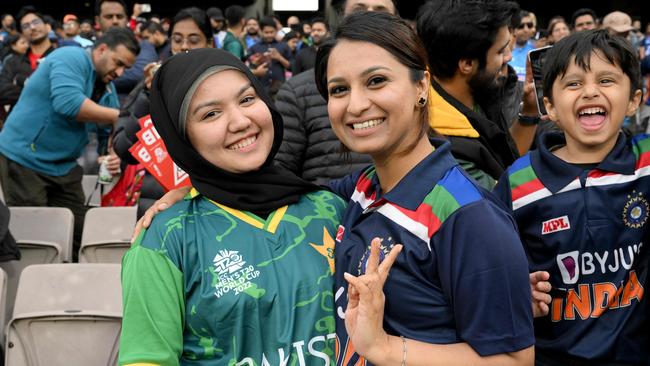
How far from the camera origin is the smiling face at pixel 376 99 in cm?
167

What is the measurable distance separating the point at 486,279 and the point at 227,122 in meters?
0.74

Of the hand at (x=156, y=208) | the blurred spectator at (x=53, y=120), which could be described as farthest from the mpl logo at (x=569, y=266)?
the blurred spectator at (x=53, y=120)

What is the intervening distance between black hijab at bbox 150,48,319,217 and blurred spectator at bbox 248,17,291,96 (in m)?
6.95

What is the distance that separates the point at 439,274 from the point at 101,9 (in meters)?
6.40

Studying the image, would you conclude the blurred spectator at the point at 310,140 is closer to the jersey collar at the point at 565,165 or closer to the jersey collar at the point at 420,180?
the jersey collar at the point at 565,165

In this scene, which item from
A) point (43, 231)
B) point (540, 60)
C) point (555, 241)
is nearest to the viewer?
point (555, 241)

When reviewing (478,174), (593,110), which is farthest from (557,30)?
(593,110)

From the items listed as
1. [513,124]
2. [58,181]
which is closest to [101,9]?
[58,181]

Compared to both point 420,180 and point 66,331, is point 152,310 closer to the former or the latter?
point 420,180

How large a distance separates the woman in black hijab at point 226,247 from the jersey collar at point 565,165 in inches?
23.4

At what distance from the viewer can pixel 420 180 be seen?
Answer: 5.31 feet

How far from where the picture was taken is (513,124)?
3.14 meters

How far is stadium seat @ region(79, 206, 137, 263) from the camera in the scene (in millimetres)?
4391

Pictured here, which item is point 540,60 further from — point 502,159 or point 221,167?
point 221,167
